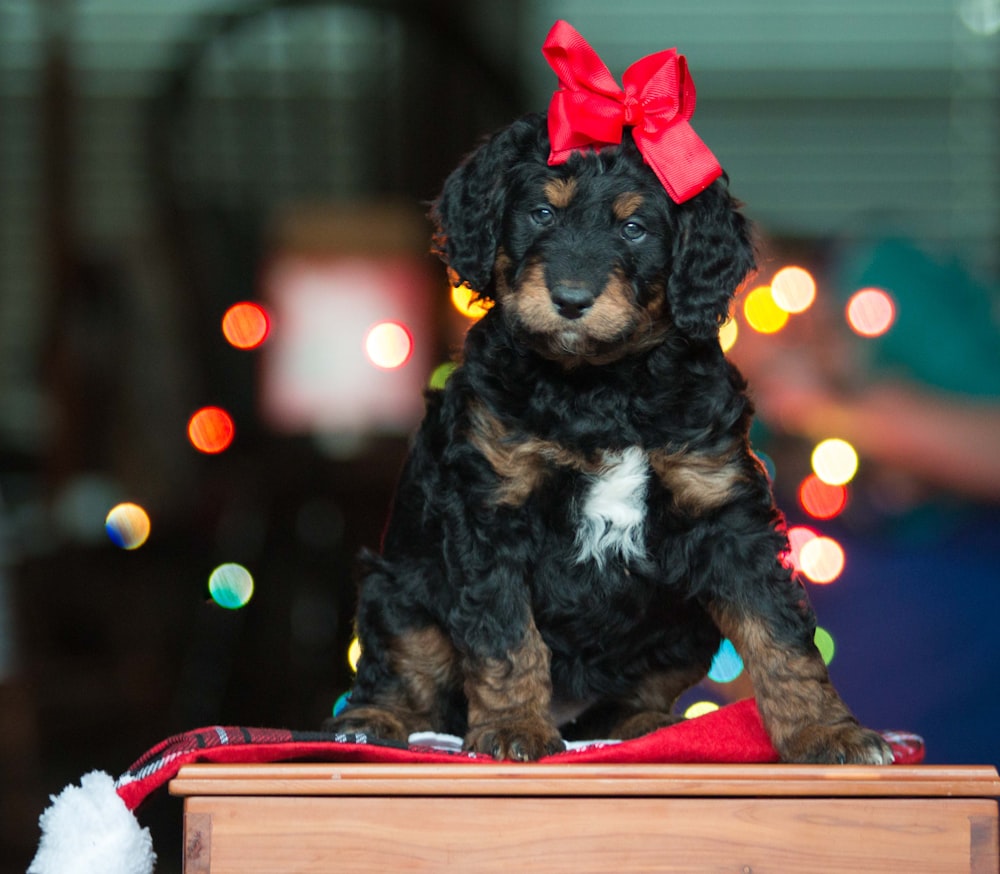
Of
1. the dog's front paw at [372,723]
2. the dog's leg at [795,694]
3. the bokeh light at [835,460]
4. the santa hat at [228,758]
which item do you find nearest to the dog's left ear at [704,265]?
the dog's leg at [795,694]

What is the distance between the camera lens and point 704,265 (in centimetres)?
198

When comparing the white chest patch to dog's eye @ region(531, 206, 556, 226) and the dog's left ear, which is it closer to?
the dog's left ear

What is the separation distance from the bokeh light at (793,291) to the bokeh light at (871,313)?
0.44ft

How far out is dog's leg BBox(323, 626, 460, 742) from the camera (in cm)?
216

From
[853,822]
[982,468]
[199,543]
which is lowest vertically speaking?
[853,822]

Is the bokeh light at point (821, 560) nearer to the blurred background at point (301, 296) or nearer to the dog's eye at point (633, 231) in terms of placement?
the blurred background at point (301, 296)

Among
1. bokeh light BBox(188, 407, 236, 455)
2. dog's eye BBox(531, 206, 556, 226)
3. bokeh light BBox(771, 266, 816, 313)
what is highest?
bokeh light BBox(188, 407, 236, 455)

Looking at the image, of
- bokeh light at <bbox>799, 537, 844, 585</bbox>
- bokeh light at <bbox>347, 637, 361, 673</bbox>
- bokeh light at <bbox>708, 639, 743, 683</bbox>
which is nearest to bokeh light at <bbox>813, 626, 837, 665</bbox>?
bokeh light at <bbox>799, 537, 844, 585</bbox>

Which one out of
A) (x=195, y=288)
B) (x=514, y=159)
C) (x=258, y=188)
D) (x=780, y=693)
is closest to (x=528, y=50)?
(x=258, y=188)

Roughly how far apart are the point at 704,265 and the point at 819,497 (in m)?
2.02

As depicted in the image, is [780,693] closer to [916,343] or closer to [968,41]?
[916,343]

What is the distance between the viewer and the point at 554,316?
73.3 inches

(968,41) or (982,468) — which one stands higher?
(968,41)

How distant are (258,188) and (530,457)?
4.06m
